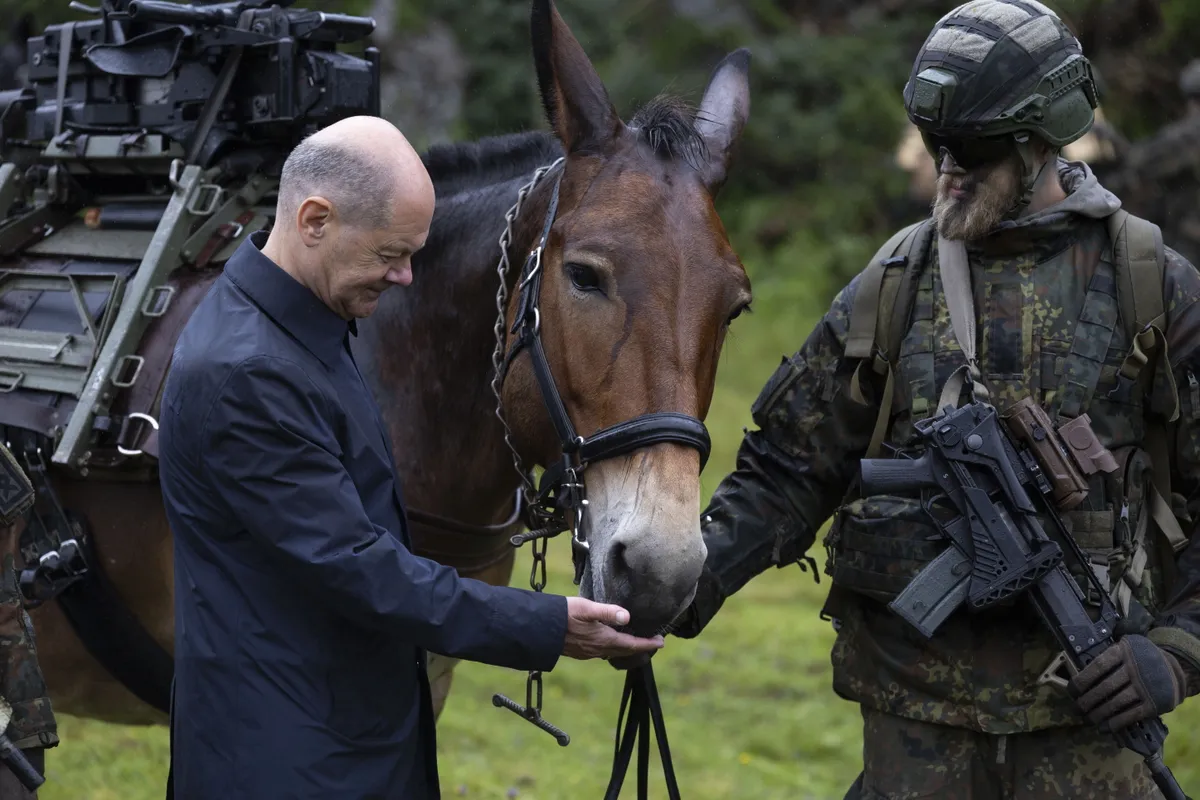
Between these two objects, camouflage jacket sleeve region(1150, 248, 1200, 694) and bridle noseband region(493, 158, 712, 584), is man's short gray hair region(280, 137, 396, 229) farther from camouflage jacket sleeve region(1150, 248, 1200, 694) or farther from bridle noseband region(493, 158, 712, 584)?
camouflage jacket sleeve region(1150, 248, 1200, 694)

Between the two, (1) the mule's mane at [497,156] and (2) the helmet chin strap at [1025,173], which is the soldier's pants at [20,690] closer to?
(1) the mule's mane at [497,156]

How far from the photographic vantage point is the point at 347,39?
153 inches

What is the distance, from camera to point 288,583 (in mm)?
2439

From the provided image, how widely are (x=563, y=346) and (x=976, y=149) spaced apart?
106 centimetres

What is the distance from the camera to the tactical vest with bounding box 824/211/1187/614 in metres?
3.00

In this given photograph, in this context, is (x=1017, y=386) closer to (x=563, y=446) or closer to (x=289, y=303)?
(x=563, y=446)

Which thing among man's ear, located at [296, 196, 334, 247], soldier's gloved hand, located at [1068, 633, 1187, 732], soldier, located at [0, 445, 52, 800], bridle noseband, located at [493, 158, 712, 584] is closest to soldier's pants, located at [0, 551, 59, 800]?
soldier, located at [0, 445, 52, 800]

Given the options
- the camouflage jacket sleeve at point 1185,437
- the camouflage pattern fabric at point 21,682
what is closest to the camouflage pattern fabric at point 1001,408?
the camouflage jacket sleeve at point 1185,437

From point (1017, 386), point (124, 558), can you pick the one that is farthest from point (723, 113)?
point (124, 558)

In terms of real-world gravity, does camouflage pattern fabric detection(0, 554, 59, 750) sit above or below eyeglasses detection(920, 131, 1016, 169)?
below

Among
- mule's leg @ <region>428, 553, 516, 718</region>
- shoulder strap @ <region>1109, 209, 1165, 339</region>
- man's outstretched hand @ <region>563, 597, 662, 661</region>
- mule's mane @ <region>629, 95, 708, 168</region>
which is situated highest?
mule's mane @ <region>629, 95, 708, 168</region>

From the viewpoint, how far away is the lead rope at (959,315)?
9.92 ft

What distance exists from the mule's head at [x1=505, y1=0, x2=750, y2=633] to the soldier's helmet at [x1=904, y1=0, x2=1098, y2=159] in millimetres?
508

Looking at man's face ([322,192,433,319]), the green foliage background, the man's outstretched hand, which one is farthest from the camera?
the green foliage background
